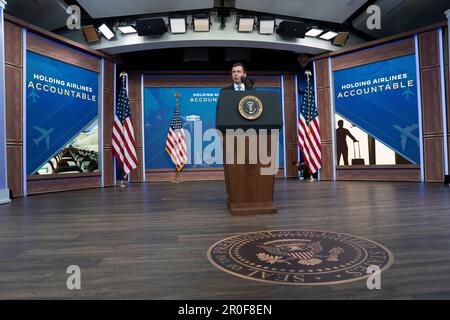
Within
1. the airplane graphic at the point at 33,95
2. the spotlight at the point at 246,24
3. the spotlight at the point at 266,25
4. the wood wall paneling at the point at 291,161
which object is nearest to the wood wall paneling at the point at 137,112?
the airplane graphic at the point at 33,95

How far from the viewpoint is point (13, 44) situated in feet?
14.7

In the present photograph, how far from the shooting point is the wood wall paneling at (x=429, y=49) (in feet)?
17.4

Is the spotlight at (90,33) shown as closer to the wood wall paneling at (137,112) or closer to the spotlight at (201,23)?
the wood wall paneling at (137,112)

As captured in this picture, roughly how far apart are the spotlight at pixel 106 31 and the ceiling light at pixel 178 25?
1.28m

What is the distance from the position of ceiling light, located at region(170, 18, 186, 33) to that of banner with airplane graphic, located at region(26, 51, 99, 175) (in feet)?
6.62

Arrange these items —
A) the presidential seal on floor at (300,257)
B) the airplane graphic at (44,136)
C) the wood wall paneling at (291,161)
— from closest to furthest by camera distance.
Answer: the presidential seal on floor at (300,257) → the airplane graphic at (44,136) → the wood wall paneling at (291,161)

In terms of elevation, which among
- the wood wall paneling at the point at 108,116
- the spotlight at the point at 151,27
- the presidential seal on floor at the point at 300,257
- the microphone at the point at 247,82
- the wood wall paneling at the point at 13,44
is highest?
the spotlight at the point at 151,27

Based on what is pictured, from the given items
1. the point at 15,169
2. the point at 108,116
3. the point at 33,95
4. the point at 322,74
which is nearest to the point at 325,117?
the point at 322,74

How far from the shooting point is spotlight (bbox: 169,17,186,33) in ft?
18.2

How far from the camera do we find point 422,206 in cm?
281

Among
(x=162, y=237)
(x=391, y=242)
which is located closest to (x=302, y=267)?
(x=391, y=242)

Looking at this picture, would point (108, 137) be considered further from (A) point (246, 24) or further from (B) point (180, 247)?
(B) point (180, 247)

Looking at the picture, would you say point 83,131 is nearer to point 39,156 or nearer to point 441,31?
point 39,156
